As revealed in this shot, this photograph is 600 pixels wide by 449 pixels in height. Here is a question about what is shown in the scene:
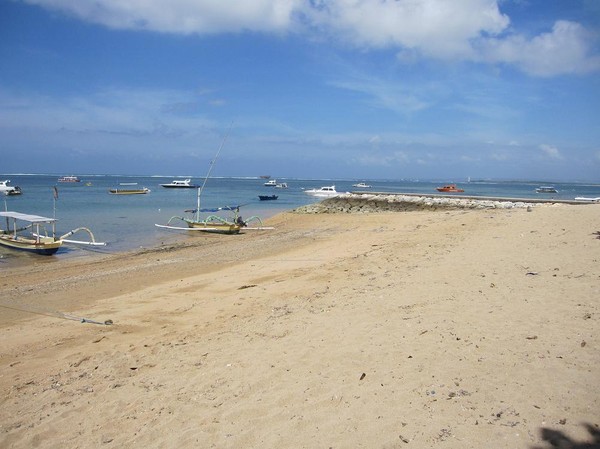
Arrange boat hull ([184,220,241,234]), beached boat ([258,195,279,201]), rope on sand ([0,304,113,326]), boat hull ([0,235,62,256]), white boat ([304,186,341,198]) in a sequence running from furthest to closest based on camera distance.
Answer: white boat ([304,186,341,198]), beached boat ([258,195,279,201]), boat hull ([184,220,241,234]), boat hull ([0,235,62,256]), rope on sand ([0,304,113,326])

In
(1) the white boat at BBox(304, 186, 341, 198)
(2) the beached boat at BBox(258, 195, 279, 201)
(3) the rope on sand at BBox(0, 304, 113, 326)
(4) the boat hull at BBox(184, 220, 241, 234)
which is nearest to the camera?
(3) the rope on sand at BBox(0, 304, 113, 326)

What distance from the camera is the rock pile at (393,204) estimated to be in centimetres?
3156

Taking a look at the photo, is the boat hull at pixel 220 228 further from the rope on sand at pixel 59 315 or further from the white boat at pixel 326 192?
the white boat at pixel 326 192

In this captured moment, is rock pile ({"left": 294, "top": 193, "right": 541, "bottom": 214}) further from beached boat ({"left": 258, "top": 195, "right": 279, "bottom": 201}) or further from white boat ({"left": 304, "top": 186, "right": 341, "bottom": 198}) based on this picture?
white boat ({"left": 304, "top": 186, "right": 341, "bottom": 198})

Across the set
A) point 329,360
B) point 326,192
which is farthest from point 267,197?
point 329,360

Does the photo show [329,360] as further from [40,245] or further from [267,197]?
[267,197]

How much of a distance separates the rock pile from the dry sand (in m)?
21.5

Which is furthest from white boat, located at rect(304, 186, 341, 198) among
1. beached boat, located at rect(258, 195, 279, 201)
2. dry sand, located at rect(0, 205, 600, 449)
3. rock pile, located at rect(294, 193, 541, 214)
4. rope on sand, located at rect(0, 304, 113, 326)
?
rope on sand, located at rect(0, 304, 113, 326)

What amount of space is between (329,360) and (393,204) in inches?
1312

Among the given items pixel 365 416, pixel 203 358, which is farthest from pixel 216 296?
pixel 365 416

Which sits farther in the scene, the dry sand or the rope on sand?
the rope on sand

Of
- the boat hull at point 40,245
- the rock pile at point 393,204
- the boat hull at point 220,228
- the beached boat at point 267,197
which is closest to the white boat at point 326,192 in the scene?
the beached boat at point 267,197

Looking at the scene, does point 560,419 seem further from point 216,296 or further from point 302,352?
point 216,296

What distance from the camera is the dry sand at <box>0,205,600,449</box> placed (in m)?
3.83
